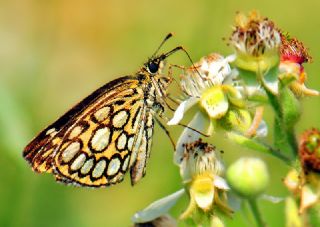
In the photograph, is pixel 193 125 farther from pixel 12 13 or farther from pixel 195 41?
pixel 12 13

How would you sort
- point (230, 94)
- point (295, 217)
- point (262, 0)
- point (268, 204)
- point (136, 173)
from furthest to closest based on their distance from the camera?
point (262, 0), point (268, 204), point (136, 173), point (230, 94), point (295, 217)

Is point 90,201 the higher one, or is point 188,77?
point 188,77

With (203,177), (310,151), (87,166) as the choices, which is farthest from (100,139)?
(310,151)

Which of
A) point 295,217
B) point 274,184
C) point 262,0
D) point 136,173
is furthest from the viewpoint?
point 262,0

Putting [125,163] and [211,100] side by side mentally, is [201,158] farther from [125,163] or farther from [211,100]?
[125,163]

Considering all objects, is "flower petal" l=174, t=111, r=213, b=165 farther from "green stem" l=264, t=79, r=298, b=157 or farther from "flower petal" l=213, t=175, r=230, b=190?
"green stem" l=264, t=79, r=298, b=157

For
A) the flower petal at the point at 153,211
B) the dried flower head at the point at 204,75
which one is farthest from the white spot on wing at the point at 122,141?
the flower petal at the point at 153,211

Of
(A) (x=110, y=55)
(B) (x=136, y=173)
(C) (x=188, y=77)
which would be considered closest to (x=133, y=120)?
(B) (x=136, y=173)
